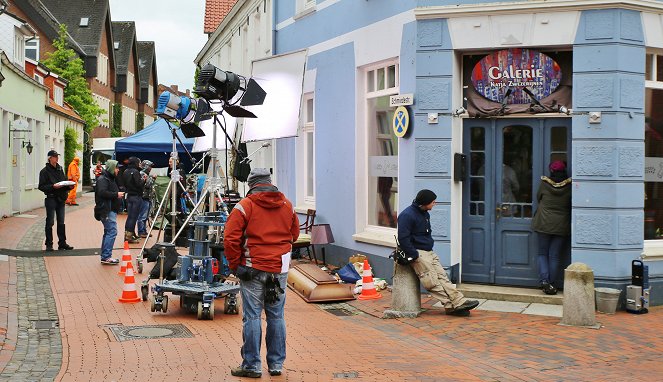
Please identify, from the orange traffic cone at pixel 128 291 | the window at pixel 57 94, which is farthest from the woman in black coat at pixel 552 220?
the window at pixel 57 94

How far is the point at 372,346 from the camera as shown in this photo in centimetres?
872

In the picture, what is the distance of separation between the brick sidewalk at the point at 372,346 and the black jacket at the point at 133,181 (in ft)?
22.4

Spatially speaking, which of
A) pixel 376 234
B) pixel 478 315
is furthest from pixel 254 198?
pixel 376 234

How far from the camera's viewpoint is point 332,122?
49.2ft

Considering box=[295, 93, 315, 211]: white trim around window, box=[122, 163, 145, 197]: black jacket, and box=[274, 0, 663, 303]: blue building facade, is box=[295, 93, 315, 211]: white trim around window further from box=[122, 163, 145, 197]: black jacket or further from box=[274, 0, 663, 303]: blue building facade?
box=[122, 163, 145, 197]: black jacket

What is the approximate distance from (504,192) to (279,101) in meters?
3.95

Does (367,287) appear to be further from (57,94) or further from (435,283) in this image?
(57,94)

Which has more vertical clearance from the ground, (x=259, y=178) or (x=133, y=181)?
(x=259, y=178)

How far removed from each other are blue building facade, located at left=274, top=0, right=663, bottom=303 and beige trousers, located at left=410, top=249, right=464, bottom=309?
146 cm

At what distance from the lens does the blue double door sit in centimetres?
1167

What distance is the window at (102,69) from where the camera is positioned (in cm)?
6450

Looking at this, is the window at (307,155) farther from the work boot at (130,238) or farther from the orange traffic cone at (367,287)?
the orange traffic cone at (367,287)

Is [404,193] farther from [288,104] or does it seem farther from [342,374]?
[342,374]

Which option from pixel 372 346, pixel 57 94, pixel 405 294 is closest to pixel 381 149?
pixel 405 294
